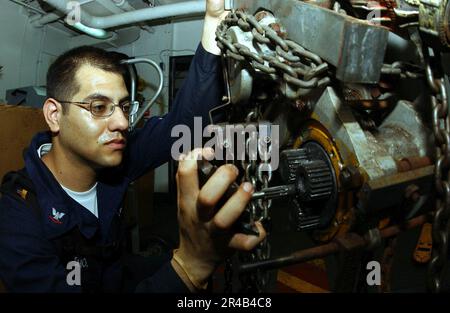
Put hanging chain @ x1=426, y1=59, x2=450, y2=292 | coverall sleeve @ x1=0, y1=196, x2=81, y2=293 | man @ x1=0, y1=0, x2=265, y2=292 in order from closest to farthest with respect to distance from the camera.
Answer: hanging chain @ x1=426, y1=59, x2=450, y2=292, man @ x1=0, y1=0, x2=265, y2=292, coverall sleeve @ x1=0, y1=196, x2=81, y2=293

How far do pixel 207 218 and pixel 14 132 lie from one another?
2294mm

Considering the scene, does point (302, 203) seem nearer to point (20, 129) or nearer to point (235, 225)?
point (235, 225)

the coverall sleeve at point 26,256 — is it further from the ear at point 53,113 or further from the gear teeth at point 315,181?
the gear teeth at point 315,181

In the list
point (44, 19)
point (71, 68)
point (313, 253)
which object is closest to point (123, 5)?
point (44, 19)

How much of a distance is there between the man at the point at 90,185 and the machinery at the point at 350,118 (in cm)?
22

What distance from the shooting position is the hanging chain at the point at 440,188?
494mm

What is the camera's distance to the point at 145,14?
3.50 m

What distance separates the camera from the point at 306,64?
0.62 meters

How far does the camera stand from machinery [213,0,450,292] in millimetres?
532

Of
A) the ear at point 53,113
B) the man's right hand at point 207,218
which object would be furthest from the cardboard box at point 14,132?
the man's right hand at point 207,218

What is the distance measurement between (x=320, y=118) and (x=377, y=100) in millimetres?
190

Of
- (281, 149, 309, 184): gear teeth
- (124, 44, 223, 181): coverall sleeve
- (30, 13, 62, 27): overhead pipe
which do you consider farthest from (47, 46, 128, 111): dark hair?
(30, 13, 62, 27): overhead pipe

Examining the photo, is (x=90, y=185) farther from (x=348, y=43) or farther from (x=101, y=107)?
(x=348, y=43)

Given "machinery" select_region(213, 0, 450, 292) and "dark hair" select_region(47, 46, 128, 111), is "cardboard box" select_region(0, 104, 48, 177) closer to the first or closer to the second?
"dark hair" select_region(47, 46, 128, 111)
